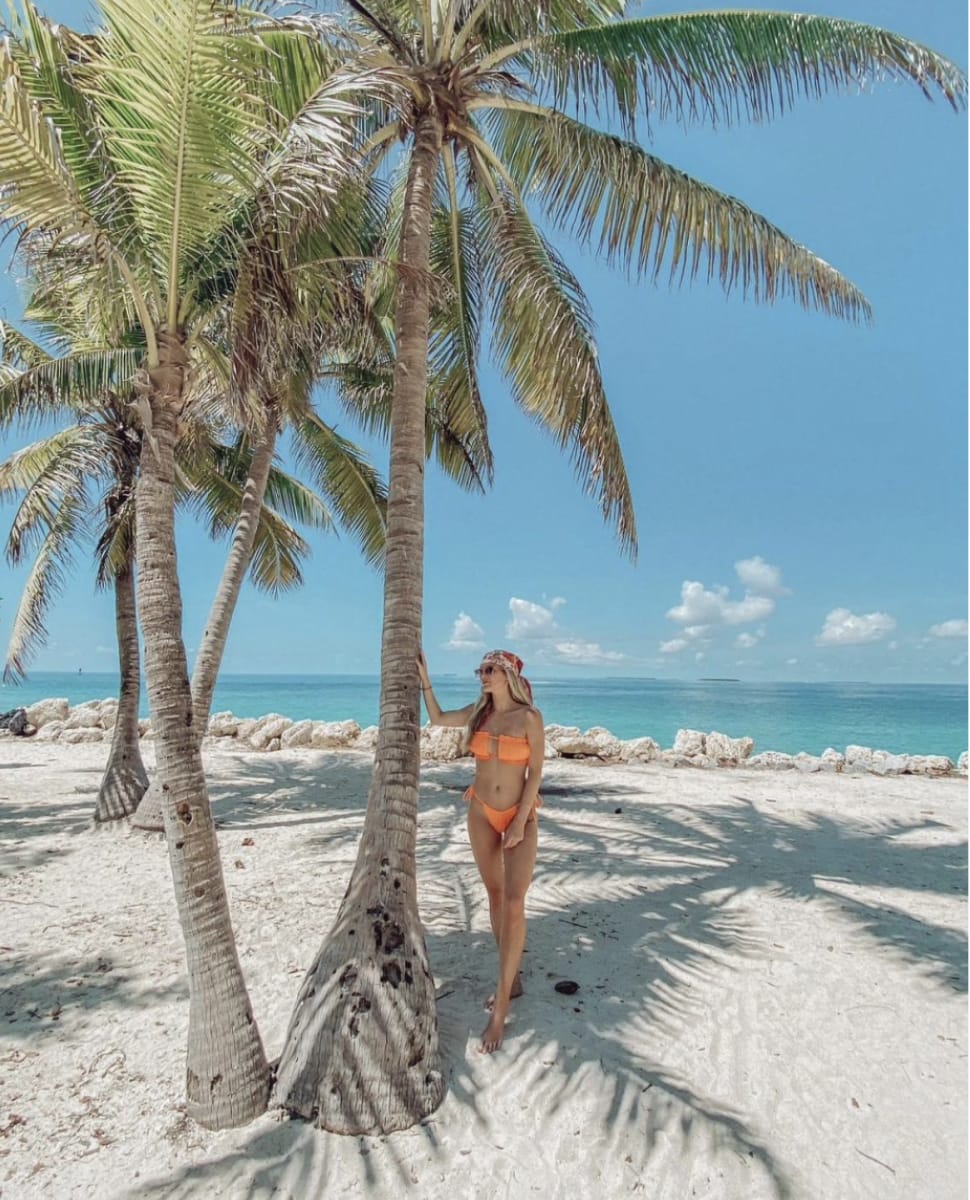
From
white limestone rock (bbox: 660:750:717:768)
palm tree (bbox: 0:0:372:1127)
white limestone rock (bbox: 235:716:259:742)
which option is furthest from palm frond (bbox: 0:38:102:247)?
white limestone rock (bbox: 235:716:259:742)

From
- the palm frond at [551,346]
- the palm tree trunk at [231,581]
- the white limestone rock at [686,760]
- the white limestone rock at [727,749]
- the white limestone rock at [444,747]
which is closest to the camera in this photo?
the palm frond at [551,346]

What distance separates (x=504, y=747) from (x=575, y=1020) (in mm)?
1650

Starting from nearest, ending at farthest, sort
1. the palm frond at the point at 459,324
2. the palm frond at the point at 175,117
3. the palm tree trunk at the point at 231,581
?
the palm frond at the point at 175,117 → the palm frond at the point at 459,324 → the palm tree trunk at the point at 231,581

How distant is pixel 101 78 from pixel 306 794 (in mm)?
8764

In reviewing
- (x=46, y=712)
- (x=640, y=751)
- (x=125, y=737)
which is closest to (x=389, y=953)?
(x=125, y=737)

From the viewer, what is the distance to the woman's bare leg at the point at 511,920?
355 centimetres

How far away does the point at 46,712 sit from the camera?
17.6 m

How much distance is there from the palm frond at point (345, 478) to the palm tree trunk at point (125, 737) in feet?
10.4

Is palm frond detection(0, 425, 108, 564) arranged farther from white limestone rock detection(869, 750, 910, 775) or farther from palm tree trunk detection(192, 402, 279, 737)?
white limestone rock detection(869, 750, 910, 775)

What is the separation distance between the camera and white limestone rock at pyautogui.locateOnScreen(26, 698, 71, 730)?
1719 cm

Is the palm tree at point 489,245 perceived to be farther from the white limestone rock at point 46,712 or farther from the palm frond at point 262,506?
the white limestone rock at point 46,712

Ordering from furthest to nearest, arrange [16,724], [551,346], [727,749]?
[16,724] < [727,749] < [551,346]

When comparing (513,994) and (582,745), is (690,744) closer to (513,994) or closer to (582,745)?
(582,745)

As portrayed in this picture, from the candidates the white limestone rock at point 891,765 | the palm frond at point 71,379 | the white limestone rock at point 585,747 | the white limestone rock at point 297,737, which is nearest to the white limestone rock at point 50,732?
the white limestone rock at point 297,737
